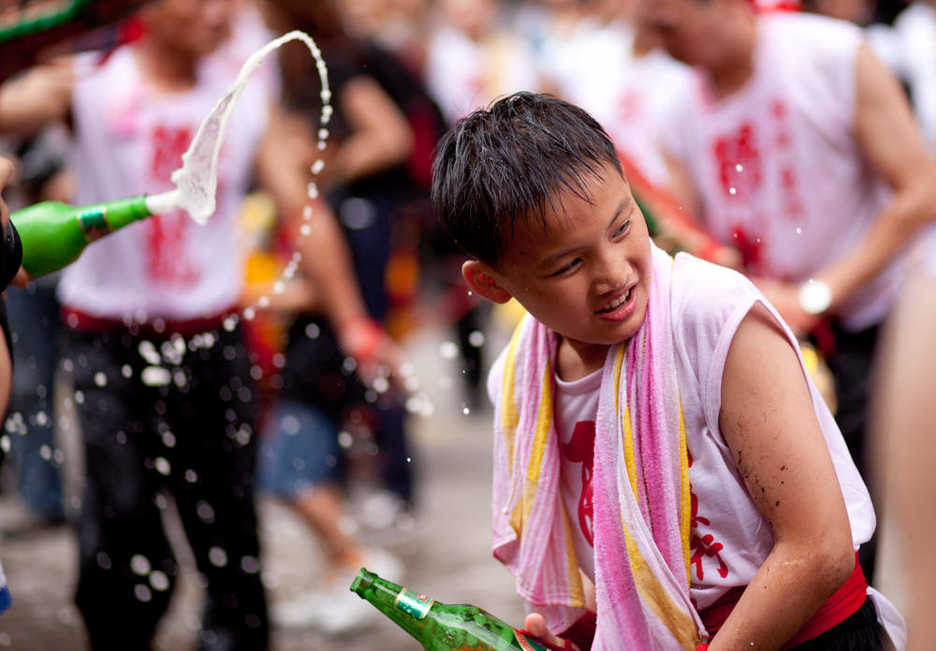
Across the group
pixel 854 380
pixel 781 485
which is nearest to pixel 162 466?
pixel 854 380

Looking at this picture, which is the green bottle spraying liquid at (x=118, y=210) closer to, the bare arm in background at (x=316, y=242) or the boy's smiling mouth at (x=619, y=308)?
the boy's smiling mouth at (x=619, y=308)

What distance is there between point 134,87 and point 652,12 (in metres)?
1.28

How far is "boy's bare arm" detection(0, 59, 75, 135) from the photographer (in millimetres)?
2793

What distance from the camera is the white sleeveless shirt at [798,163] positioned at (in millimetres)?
2740

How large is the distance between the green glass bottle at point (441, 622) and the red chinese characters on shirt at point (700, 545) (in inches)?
9.8

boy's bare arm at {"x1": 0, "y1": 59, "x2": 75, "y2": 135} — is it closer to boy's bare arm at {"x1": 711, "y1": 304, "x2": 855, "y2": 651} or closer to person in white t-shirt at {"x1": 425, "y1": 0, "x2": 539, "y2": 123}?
boy's bare arm at {"x1": 711, "y1": 304, "x2": 855, "y2": 651}

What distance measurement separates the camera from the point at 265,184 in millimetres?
3303

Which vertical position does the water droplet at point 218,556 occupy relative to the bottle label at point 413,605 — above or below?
below

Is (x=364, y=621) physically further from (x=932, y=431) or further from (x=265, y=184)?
(x=932, y=431)

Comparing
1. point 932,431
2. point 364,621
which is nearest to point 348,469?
point 364,621

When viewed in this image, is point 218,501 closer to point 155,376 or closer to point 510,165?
point 155,376

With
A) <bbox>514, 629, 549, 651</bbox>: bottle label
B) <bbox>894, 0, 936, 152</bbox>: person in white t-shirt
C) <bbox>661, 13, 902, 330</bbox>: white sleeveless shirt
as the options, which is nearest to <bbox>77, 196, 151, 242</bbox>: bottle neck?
<bbox>514, 629, 549, 651</bbox>: bottle label

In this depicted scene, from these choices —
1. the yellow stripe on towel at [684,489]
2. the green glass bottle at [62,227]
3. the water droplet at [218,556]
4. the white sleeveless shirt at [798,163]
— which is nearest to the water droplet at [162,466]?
the water droplet at [218,556]

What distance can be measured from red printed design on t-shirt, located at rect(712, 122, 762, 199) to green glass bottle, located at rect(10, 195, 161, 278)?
58.9 inches
